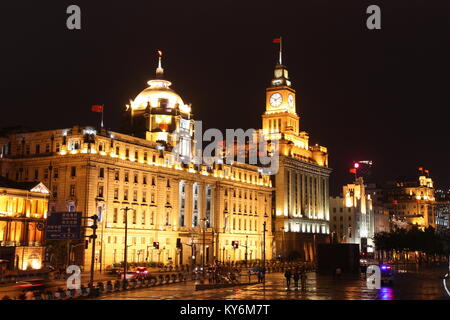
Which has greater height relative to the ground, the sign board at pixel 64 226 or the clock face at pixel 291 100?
the clock face at pixel 291 100

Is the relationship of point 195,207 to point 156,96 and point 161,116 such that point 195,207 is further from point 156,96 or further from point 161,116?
point 156,96

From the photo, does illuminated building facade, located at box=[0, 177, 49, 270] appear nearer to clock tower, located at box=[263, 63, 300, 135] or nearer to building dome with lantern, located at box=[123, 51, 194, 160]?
building dome with lantern, located at box=[123, 51, 194, 160]

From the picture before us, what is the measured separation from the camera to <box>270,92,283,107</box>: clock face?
180m

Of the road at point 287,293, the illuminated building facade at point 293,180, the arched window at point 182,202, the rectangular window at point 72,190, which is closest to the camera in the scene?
the road at point 287,293

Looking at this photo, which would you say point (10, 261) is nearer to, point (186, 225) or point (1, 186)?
point (1, 186)

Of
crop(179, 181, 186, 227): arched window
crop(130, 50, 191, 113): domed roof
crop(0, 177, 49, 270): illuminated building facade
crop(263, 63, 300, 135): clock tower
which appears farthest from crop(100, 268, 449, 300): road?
crop(263, 63, 300, 135): clock tower

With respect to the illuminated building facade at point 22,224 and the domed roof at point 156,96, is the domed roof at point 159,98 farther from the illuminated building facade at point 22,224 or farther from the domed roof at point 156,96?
the illuminated building facade at point 22,224

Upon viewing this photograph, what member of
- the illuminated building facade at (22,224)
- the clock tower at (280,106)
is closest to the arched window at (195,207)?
the illuminated building facade at (22,224)

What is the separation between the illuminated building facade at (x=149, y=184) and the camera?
101062 mm

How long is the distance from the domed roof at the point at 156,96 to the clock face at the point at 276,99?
167 feet

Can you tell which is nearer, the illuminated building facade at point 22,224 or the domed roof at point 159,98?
the illuminated building facade at point 22,224

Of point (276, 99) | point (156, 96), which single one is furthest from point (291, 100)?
point (156, 96)

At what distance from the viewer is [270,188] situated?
153 m

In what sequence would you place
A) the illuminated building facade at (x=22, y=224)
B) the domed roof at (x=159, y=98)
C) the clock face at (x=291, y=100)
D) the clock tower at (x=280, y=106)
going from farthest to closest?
the clock face at (x=291, y=100)
the clock tower at (x=280, y=106)
the domed roof at (x=159, y=98)
the illuminated building facade at (x=22, y=224)
